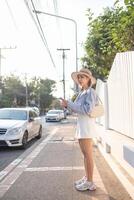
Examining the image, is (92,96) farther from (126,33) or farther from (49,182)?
(126,33)

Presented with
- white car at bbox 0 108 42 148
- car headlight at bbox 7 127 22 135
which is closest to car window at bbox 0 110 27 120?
white car at bbox 0 108 42 148

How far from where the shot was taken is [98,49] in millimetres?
17094

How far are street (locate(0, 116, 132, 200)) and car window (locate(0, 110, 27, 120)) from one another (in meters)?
3.03

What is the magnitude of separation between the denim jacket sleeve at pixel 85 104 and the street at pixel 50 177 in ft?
4.42

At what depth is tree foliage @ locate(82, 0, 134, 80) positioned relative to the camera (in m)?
10.0

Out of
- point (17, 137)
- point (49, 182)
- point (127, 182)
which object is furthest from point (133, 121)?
point (17, 137)

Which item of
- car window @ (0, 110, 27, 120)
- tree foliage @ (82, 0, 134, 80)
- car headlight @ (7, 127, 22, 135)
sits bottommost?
car headlight @ (7, 127, 22, 135)

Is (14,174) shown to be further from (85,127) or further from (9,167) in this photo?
(85,127)

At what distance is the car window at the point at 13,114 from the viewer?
1607 cm

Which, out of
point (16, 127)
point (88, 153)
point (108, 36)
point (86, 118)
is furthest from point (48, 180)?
point (108, 36)

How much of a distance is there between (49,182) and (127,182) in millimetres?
1433

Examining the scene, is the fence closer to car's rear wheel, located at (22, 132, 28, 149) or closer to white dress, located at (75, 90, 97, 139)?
Result: white dress, located at (75, 90, 97, 139)

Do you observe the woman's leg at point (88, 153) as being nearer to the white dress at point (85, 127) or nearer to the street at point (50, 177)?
the white dress at point (85, 127)

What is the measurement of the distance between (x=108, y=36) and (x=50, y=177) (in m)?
7.33
